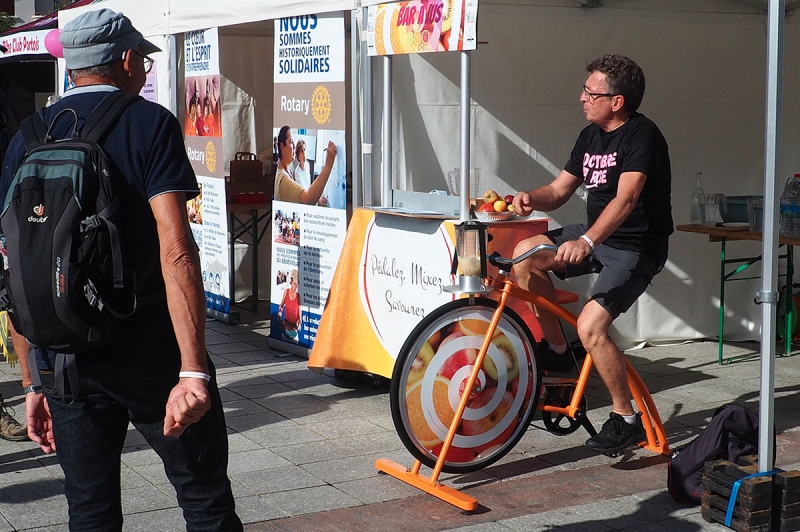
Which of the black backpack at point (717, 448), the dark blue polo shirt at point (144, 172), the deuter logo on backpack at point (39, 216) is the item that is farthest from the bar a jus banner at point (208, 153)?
the deuter logo on backpack at point (39, 216)

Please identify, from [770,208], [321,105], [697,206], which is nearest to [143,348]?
[770,208]

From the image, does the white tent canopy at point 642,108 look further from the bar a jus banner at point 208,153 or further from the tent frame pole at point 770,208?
the tent frame pole at point 770,208

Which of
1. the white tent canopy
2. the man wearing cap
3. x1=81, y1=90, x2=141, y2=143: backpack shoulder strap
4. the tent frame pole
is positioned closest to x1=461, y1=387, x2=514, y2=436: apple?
the tent frame pole

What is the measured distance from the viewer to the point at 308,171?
6.69 metres

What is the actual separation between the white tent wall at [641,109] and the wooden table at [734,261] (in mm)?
291

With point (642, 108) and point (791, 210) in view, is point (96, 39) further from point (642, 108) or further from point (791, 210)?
point (642, 108)

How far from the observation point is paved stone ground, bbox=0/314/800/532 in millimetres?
4059

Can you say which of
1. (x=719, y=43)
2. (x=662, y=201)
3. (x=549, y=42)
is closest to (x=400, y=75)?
(x=549, y=42)

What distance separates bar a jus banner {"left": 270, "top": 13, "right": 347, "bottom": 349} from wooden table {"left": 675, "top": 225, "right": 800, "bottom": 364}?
2295 millimetres

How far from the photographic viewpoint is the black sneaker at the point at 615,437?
460cm

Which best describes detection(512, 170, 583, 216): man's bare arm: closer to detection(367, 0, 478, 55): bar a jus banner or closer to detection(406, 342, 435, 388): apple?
detection(367, 0, 478, 55): bar a jus banner

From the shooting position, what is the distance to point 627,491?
4383 millimetres

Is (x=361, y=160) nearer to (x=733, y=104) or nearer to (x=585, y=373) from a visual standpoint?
(x=585, y=373)

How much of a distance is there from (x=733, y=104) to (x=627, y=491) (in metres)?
3.82
